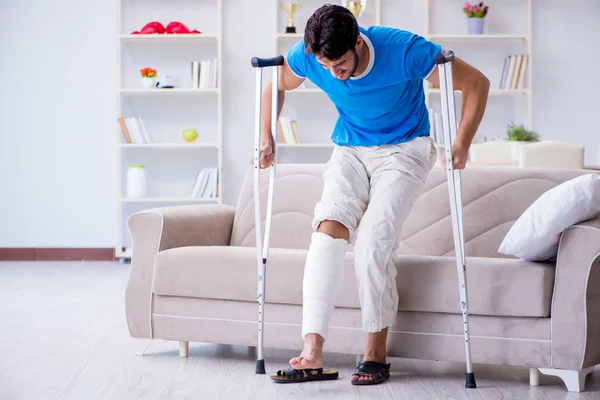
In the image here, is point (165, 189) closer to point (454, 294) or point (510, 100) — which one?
point (510, 100)

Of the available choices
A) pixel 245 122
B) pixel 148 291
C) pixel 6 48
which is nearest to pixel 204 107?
pixel 245 122

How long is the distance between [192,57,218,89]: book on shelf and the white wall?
23cm

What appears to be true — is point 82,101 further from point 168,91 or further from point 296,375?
point 296,375

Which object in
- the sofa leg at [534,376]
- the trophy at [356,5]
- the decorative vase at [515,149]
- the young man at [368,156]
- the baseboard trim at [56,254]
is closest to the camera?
the young man at [368,156]

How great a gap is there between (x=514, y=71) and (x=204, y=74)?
2.27 metres

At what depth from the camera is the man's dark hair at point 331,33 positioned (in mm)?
A: 2338

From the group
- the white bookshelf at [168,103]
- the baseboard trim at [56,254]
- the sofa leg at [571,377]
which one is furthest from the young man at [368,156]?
the baseboard trim at [56,254]

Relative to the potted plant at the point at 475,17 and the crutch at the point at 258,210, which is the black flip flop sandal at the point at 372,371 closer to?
the crutch at the point at 258,210

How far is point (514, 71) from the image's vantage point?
617 centimetres

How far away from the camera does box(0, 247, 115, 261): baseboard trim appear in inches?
250

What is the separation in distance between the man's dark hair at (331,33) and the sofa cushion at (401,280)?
2.22 feet

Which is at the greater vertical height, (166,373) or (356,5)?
(356,5)

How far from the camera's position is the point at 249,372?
2.71 metres

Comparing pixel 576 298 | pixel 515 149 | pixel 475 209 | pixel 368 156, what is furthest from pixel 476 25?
pixel 576 298
